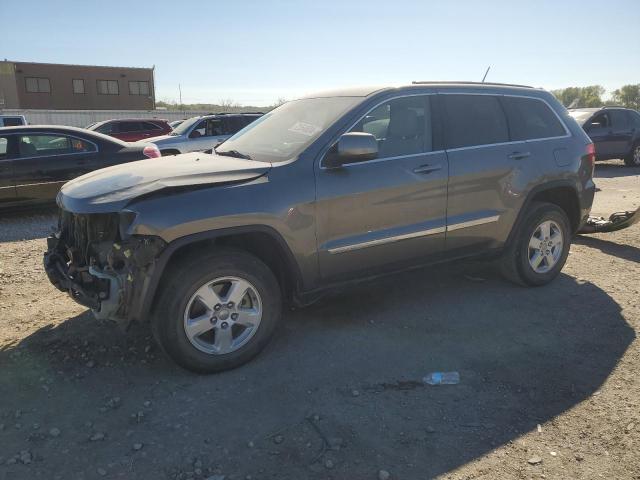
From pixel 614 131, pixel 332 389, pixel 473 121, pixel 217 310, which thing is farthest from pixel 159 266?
pixel 614 131

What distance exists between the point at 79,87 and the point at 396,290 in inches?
2033

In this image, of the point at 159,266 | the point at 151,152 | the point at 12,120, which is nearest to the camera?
the point at 159,266

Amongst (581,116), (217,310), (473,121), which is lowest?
(217,310)

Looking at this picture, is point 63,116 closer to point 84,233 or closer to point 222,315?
point 84,233

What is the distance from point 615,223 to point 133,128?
16.0m

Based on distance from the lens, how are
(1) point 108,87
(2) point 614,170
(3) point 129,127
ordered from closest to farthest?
(2) point 614,170 → (3) point 129,127 → (1) point 108,87

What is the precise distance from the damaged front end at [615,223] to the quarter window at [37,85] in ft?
171

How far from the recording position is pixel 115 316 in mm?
3186

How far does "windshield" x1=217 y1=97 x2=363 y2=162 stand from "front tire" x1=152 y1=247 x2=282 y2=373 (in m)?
0.89

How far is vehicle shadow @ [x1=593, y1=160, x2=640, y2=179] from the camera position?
521 inches

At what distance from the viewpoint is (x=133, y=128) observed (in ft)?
59.2

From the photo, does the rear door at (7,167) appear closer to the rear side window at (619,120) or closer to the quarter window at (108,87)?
the rear side window at (619,120)

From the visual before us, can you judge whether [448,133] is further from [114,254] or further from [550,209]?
[114,254]

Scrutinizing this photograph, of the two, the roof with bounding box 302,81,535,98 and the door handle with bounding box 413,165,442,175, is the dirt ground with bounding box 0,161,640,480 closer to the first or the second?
the door handle with bounding box 413,165,442,175
